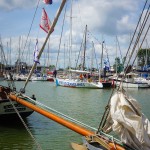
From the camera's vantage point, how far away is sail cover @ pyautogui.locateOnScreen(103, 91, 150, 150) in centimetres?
692

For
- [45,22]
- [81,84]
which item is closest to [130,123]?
[45,22]

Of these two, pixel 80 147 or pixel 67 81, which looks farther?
pixel 67 81

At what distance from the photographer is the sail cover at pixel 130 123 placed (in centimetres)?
692

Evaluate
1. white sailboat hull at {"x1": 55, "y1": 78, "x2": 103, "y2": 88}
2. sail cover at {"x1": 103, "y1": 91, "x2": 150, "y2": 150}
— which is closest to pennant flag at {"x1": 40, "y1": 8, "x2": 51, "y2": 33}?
sail cover at {"x1": 103, "y1": 91, "x2": 150, "y2": 150}

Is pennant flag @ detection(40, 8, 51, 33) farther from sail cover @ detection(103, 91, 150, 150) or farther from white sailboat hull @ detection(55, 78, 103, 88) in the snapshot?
white sailboat hull @ detection(55, 78, 103, 88)

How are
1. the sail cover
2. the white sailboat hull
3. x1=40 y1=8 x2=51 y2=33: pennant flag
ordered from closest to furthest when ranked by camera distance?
1. the sail cover
2. x1=40 y1=8 x2=51 y2=33: pennant flag
3. the white sailboat hull

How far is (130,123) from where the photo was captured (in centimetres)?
691

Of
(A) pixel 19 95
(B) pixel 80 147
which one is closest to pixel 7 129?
(A) pixel 19 95

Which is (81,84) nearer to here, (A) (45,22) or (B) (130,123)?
(A) (45,22)

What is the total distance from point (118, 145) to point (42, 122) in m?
12.8

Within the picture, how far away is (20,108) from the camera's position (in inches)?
707

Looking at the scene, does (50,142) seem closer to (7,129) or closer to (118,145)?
(7,129)

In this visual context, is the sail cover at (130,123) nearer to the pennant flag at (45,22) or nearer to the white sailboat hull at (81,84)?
the pennant flag at (45,22)

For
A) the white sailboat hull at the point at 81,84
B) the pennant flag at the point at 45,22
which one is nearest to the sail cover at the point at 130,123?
the pennant flag at the point at 45,22
